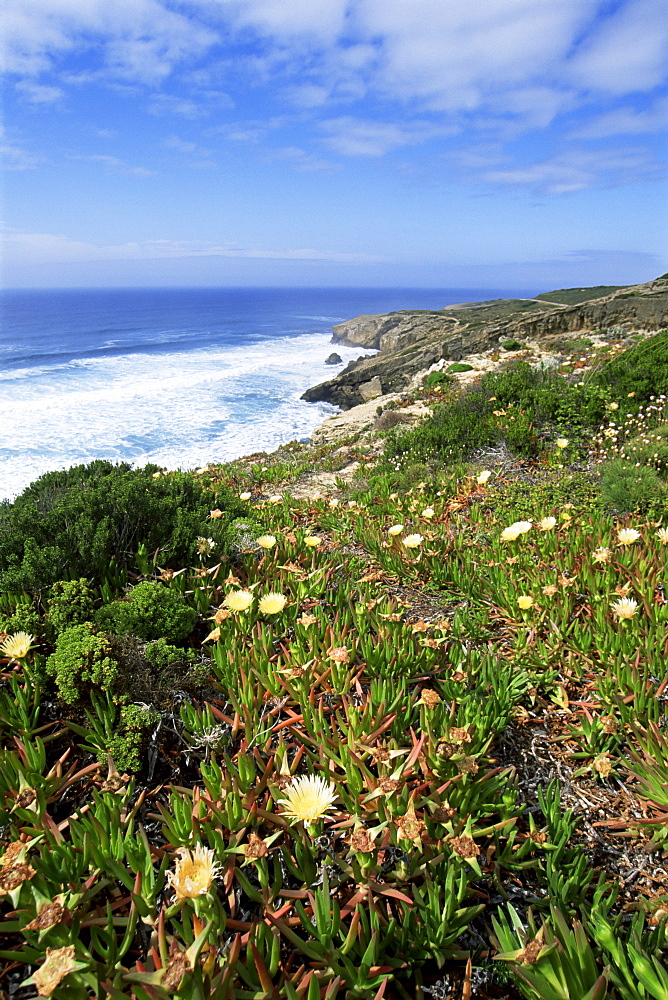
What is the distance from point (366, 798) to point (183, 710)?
73cm

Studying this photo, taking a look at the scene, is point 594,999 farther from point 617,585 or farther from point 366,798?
point 617,585

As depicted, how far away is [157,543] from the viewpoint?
125 inches

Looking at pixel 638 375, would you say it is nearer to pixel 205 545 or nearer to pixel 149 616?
pixel 205 545

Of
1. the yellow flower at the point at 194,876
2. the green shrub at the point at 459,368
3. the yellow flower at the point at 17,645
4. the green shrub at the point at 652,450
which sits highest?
the green shrub at the point at 459,368

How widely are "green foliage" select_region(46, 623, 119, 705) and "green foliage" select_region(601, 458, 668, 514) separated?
366 cm

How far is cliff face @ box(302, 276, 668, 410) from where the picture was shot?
715 inches

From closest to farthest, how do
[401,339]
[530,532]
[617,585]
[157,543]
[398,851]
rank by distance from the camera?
1. [398,851]
2. [617,585]
3. [157,543]
4. [530,532]
5. [401,339]

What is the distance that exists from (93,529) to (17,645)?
3.13ft

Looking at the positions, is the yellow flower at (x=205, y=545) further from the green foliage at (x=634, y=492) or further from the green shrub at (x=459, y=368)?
the green shrub at (x=459, y=368)

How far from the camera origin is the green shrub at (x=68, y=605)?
89.5 inches

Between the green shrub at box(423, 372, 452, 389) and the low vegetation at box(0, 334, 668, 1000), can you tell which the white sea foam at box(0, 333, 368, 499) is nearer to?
the green shrub at box(423, 372, 452, 389)

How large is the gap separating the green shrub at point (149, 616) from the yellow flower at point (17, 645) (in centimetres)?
31

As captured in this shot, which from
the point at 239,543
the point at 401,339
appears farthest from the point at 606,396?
the point at 401,339

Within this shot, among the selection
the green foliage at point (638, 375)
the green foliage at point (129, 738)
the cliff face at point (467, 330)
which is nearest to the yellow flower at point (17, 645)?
the green foliage at point (129, 738)
